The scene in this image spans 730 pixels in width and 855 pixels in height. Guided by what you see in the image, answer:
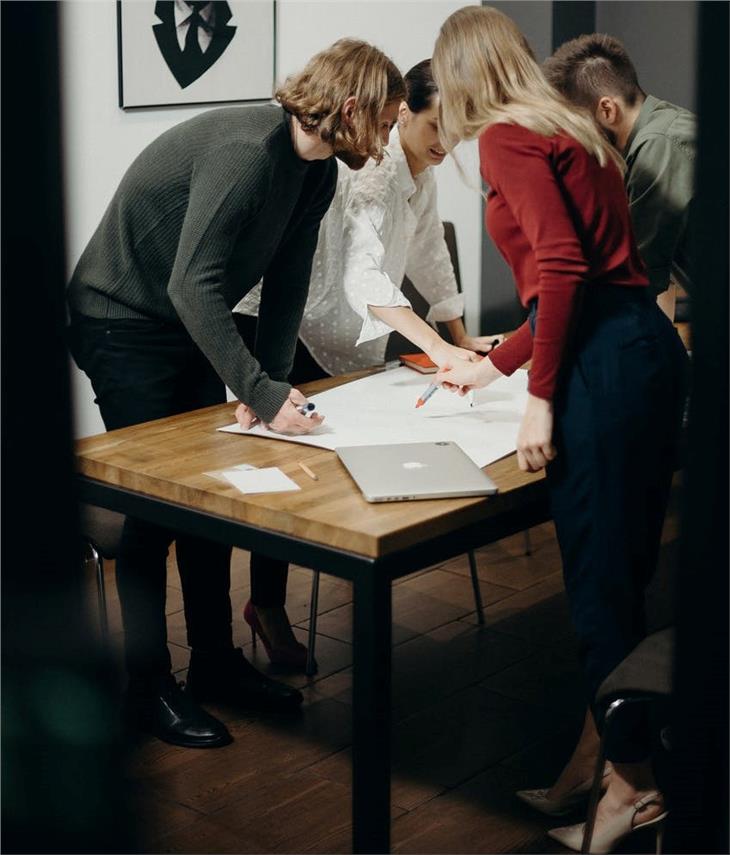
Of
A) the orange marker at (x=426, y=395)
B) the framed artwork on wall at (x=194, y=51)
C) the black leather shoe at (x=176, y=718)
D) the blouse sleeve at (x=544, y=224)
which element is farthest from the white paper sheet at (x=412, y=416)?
the framed artwork on wall at (x=194, y=51)

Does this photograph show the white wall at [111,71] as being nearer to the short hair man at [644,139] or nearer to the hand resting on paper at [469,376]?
the short hair man at [644,139]

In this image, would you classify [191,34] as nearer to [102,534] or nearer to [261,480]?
[102,534]

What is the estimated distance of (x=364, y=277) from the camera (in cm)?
253

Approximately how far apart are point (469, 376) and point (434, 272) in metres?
0.94

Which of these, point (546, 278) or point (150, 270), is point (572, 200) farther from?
point (150, 270)

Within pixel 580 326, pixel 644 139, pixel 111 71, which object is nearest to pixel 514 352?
pixel 580 326

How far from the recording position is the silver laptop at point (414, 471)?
1730 mm

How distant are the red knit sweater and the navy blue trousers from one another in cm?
5

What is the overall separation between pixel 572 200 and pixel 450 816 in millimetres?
1139

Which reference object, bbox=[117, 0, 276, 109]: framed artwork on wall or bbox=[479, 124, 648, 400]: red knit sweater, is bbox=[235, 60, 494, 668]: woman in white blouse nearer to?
bbox=[479, 124, 648, 400]: red knit sweater

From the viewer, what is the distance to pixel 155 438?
206cm

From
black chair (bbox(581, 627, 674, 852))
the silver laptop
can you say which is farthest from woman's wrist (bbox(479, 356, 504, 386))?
black chair (bbox(581, 627, 674, 852))

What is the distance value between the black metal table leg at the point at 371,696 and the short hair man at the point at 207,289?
1.79 ft

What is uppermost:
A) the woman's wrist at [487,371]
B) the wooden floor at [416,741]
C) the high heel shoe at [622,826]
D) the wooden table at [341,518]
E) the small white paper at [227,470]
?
the woman's wrist at [487,371]
